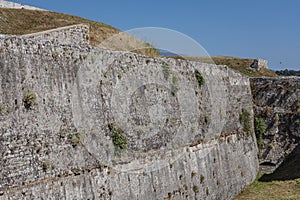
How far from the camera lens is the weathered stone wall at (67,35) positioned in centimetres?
1870

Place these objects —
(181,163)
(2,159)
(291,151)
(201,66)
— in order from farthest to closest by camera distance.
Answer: (291,151)
(201,66)
(181,163)
(2,159)

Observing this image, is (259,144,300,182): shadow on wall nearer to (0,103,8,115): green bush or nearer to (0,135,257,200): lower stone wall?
(0,135,257,200): lower stone wall

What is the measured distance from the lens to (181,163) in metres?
17.0

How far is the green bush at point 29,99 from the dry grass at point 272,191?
1281cm

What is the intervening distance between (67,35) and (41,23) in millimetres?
13475

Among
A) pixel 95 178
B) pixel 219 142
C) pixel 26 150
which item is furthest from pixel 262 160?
pixel 26 150

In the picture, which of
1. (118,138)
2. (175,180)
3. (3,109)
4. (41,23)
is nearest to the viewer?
(3,109)

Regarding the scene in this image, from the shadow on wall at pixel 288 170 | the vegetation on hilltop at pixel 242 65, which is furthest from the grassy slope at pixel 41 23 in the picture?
the vegetation on hilltop at pixel 242 65

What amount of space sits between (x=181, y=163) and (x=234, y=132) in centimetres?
699

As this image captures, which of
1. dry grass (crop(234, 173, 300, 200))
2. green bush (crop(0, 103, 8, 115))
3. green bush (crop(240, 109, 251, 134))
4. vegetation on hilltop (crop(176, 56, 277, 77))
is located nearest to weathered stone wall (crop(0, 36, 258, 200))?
green bush (crop(0, 103, 8, 115))

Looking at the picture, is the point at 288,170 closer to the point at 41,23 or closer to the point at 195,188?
the point at 195,188

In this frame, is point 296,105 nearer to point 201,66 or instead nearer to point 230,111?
point 230,111

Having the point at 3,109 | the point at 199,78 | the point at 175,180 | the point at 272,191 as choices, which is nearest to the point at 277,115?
the point at 272,191

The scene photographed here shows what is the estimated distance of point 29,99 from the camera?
10531mm
